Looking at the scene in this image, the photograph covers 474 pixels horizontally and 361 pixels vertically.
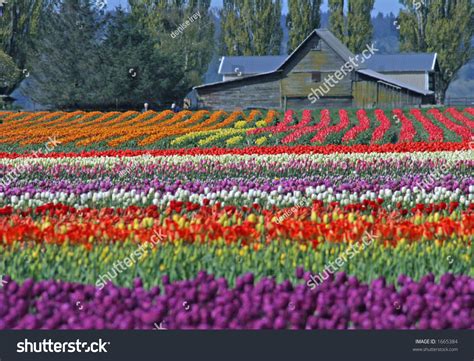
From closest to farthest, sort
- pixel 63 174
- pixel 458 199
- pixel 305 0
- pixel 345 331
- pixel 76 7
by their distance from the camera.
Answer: pixel 345 331 < pixel 458 199 < pixel 63 174 < pixel 76 7 < pixel 305 0

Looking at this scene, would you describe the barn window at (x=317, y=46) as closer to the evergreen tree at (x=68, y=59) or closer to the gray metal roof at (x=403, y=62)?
the gray metal roof at (x=403, y=62)

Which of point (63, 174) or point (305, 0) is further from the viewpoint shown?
point (305, 0)

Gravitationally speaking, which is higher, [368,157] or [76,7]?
[76,7]

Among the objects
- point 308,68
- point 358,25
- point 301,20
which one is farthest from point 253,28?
point 308,68

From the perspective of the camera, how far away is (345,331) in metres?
5.77

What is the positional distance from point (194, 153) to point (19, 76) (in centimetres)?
3814

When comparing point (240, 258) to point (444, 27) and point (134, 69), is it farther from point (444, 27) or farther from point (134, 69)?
point (444, 27)

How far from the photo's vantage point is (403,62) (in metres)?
67.9

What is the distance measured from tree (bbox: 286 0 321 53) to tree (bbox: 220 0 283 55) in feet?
5.06

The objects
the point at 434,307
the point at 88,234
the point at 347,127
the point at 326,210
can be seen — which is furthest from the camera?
the point at 347,127

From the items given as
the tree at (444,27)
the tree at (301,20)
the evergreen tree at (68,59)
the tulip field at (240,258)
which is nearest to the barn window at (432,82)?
the tree at (444,27)

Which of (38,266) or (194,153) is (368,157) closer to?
(194,153)

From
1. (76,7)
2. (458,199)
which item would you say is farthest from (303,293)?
(76,7)

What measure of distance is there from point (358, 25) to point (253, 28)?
8111 millimetres
